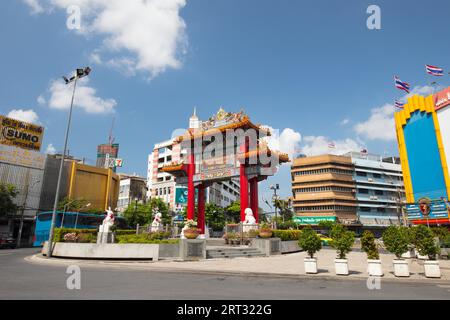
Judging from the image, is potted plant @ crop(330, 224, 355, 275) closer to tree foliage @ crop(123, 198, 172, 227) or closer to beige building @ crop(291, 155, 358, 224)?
tree foliage @ crop(123, 198, 172, 227)

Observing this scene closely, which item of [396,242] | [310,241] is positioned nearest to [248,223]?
[310,241]

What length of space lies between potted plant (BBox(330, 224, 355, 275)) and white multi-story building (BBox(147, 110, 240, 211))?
165 ft

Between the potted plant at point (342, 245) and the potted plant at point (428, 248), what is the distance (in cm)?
296

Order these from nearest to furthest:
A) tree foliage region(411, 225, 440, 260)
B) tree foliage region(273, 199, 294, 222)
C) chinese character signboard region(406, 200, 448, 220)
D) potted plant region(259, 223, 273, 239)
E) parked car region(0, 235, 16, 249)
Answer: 1. tree foliage region(411, 225, 440, 260)
2. potted plant region(259, 223, 273, 239)
3. parked car region(0, 235, 16, 249)
4. chinese character signboard region(406, 200, 448, 220)
5. tree foliage region(273, 199, 294, 222)

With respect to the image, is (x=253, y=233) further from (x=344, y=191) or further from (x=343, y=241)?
(x=344, y=191)

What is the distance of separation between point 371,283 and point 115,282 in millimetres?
9060

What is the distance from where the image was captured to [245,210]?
90.9ft

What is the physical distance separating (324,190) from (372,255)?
63549mm

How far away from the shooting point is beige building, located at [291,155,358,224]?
72.2 m

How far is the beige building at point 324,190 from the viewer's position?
72250 mm

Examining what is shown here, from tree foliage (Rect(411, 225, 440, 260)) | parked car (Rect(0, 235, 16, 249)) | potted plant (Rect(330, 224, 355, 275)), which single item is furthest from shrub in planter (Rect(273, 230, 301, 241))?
parked car (Rect(0, 235, 16, 249))

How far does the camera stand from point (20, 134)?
48.7 metres

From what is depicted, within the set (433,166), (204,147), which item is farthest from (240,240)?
(433,166)
